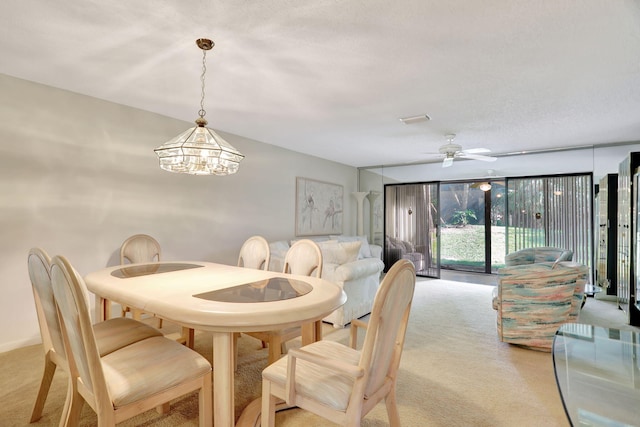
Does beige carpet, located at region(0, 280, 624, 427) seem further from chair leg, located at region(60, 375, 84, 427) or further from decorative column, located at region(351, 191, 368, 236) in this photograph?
decorative column, located at region(351, 191, 368, 236)

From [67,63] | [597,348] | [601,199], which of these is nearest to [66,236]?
[67,63]

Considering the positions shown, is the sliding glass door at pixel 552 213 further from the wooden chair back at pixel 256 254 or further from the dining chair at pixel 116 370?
the dining chair at pixel 116 370

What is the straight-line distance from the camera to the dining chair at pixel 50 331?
5.03 ft

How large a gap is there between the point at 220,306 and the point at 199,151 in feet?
3.67

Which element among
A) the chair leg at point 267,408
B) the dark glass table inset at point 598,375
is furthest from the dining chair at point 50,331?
the dark glass table inset at point 598,375

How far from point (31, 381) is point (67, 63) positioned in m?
2.40

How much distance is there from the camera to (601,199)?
480 centimetres

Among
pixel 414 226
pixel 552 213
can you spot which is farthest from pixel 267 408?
pixel 552 213

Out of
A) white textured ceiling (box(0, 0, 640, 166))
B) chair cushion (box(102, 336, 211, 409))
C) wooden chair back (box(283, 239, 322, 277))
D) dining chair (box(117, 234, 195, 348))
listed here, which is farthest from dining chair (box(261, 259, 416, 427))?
dining chair (box(117, 234, 195, 348))

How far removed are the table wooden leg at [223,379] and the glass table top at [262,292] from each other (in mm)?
211

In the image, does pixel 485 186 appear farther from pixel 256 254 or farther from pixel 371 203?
pixel 256 254

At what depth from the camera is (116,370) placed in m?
1.40

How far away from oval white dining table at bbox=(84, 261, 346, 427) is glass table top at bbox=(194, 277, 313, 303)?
0.03 meters

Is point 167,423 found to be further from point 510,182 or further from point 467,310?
point 510,182
